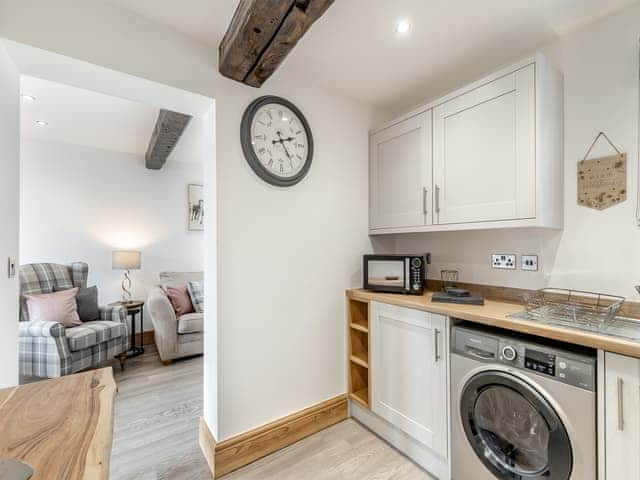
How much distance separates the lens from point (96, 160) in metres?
3.58

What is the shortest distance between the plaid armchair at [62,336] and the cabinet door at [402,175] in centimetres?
264

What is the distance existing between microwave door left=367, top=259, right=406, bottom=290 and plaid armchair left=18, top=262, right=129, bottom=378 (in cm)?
250

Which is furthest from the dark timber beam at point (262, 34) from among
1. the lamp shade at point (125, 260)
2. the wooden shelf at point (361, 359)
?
the lamp shade at point (125, 260)

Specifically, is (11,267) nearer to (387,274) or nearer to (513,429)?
(387,274)

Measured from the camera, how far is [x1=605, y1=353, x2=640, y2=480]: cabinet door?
1.01 m

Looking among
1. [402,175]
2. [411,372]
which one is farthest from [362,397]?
[402,175]

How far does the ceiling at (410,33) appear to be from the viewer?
4.60 ft

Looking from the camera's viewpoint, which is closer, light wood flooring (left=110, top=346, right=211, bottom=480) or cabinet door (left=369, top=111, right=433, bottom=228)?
light wood flooring (left=110, top=346, right=211, bottom=480)

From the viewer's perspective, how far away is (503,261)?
1.86 metres

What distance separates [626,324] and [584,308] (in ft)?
0.58

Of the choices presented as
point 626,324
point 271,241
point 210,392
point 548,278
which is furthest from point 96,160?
point 626,324

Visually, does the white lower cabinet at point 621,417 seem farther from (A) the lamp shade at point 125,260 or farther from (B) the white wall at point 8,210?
(A) the lamp shade at point 125,260

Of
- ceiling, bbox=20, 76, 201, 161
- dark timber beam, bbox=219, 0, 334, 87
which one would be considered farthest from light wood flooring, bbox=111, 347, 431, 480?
ceiling, bbox=20, 76, 201, 161

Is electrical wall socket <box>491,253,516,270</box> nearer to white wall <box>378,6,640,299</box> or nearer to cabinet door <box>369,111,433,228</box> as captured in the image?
white wall <box>378,6,640,299</box>
